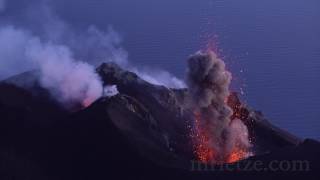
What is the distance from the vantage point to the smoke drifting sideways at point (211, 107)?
96.2 m

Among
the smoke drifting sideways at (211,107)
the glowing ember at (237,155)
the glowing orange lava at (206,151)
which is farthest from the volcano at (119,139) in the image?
the smoke drifting sideways at (211,107)

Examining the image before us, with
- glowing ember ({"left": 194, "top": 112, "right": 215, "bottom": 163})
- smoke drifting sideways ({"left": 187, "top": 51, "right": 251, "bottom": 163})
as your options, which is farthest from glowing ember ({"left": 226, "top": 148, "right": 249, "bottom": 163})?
glowing ember ({"left": 194, "top": 112, "right": 215, "bottom": 163})

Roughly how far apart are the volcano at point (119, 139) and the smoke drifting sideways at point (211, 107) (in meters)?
2.29

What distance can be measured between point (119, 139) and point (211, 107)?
46.4ft

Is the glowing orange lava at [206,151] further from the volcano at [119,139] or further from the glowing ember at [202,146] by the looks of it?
the volcano at [119,139]

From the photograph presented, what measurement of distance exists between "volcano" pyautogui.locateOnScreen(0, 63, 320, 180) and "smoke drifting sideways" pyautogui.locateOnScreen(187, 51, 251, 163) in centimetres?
229

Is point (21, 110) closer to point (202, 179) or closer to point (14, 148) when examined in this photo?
point (14, 148)

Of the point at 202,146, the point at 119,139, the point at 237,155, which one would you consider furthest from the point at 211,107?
the point at 119,139

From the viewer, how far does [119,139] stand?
91.4 m

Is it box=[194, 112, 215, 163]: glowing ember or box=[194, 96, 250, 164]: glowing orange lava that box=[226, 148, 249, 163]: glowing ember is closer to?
box=[194, 96, 250, 164]: glowing orange lava

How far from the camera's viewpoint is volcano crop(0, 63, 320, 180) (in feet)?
283

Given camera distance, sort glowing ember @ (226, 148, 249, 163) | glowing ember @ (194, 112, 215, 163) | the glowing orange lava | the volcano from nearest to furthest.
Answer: the volcano, the glowing orange lava, glowing ember @ (194, 112, 215, 163), glowing ember @ (226, 148, 249, 163)

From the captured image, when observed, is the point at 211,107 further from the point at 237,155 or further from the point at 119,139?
the point at 119,139

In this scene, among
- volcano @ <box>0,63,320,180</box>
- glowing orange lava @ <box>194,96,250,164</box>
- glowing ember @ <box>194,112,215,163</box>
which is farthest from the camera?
glowing ember @ <box>194,112,215,163</box>
